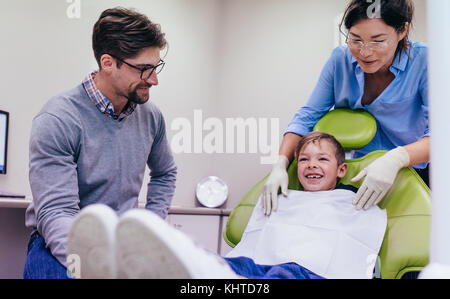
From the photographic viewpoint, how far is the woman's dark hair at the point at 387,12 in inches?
55.4

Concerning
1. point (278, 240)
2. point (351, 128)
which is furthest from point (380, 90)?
→ point (278, 240)

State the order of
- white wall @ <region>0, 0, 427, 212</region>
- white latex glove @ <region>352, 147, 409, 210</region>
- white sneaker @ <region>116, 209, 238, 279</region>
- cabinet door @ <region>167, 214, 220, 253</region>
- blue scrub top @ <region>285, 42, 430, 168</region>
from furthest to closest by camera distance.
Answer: white wall @ <region>0, 0, 427, 212</region> → cabinet door @ <region>167, 214, 220, 253</region> → blue scrub top @ <region>285, 42, 430, 168</region> → white latex glove @ <region>352, 147, 409, 210</region> → white sneaker @ <region>116, 209, 238, 279</region>

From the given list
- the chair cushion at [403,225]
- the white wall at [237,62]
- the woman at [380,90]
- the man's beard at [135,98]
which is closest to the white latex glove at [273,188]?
the woman at [380,90]

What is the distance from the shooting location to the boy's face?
1.45 meters

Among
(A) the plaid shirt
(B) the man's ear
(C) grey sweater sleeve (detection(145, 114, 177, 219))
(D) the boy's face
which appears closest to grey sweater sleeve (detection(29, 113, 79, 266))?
(A) the plaid shirt

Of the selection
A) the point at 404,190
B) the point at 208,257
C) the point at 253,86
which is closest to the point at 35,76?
the point at 253,86

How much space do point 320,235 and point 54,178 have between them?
69 centimetres

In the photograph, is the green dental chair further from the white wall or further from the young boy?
the white wall

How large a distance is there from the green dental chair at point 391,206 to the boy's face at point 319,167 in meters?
0.07

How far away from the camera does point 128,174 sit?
1359mm

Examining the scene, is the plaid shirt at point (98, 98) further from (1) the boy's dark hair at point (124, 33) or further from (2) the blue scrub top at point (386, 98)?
(2) the blue scrub top at point (386, 98)

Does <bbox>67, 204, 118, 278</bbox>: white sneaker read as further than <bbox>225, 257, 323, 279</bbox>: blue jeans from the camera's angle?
No

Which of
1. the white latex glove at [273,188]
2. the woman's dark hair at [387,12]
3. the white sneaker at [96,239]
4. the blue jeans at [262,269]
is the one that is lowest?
the blue jeans at [262,269]
